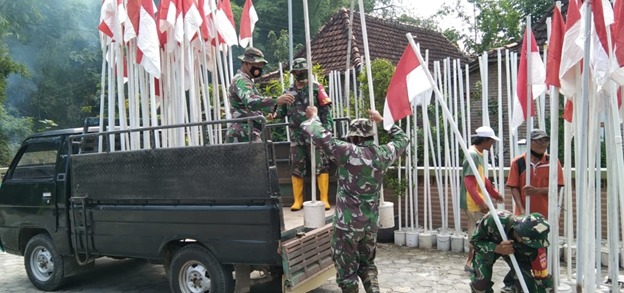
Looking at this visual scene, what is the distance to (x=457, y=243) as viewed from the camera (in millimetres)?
6227

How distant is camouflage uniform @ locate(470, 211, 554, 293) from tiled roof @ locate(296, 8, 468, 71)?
8783mm

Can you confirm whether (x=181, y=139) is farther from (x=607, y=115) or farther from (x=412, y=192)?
(x=607, y=115)

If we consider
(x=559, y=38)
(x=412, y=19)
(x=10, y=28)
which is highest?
(x=412, y=19)

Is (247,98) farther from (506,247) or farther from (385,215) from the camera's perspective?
(506,247)

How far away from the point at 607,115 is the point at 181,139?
12.9 feet

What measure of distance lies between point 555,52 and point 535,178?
1.23 meters

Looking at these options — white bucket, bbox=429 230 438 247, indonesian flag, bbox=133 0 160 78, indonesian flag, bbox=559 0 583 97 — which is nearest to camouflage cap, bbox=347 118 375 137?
indonesian flag, bbox=559 0 583 97

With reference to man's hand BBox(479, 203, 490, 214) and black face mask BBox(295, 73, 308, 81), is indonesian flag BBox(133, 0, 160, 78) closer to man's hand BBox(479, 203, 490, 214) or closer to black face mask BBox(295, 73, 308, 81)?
black face mask BBox(295, 73, 308, 81)

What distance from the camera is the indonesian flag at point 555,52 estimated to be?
347 centimetres

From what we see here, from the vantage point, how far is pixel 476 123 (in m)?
10.1

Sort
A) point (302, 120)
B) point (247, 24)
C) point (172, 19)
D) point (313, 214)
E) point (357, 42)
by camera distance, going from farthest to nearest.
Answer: point (357, 42) → point (247, 24) → point (172, 19) → point (302, 120) → point (313, 214)

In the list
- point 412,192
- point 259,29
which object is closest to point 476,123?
point 412,192

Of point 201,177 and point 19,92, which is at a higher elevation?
point 19,92

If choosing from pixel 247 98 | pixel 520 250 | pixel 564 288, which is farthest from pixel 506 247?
pixel 247 98
